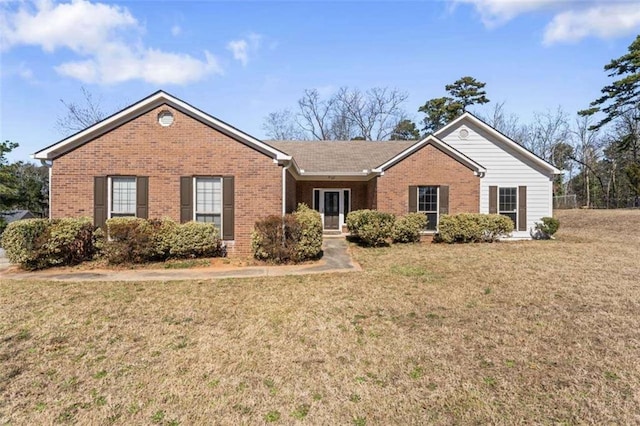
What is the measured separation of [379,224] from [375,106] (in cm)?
3060

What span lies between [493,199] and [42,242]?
52.4 feet

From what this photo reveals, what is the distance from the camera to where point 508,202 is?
1541 cm

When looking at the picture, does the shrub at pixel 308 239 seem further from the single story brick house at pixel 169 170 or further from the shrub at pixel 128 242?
the shrub at pixel 128 242

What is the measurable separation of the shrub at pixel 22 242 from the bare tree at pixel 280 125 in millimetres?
32626

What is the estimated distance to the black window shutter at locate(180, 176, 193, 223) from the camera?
36.0 feet

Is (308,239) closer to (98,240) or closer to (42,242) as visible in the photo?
(98,240)

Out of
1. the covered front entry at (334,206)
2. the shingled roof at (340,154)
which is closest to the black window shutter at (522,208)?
the shingled roof at (340,154)

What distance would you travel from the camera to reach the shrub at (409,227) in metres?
13.5

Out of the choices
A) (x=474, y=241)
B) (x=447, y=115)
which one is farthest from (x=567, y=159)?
(x=474, y=241)

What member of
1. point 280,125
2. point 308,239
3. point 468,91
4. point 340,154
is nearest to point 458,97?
point 468,91

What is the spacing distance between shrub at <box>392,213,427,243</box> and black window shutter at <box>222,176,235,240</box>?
606 centimetres

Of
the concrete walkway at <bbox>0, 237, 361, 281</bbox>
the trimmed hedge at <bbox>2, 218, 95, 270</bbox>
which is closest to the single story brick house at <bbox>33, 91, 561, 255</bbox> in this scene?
the trimmed hedge at <bbox>2, 218, 95, 270</bbox>

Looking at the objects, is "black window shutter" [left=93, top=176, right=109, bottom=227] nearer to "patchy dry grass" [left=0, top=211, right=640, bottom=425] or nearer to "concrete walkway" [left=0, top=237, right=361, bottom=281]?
"concrete walkway" [left=0, top=237, right=361, bottom=281]

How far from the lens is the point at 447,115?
39625 mm
